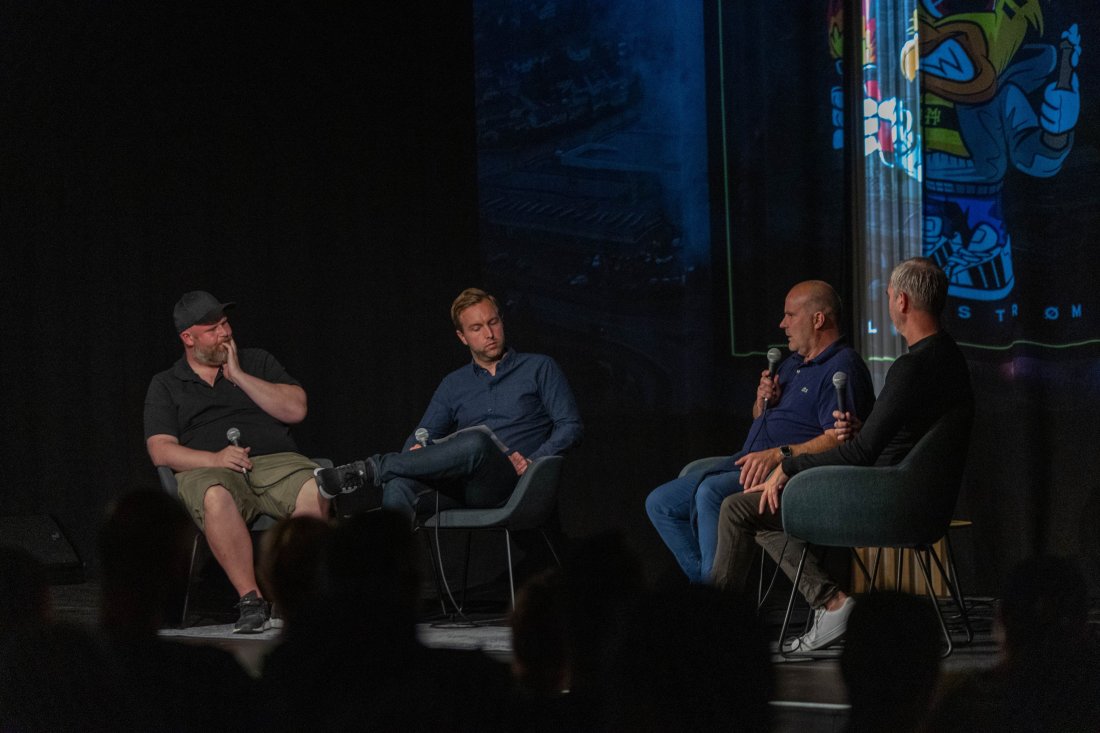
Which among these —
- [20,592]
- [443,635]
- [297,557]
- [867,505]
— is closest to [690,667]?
[20,592]

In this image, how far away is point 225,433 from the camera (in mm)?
4504

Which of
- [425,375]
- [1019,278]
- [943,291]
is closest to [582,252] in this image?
[425,375]

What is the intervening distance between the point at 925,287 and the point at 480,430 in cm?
164

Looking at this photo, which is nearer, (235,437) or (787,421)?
(787,421)

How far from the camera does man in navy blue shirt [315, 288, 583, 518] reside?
162 inches

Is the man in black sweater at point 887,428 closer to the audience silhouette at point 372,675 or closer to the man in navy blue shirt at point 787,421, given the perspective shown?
the man in navy blue shirt at point 787,421

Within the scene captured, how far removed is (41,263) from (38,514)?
1.13 m

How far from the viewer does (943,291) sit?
337 cm

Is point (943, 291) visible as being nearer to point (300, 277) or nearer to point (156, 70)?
point (300, 277)

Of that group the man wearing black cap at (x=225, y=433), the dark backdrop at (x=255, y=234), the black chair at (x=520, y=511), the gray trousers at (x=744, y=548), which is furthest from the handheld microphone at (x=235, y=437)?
the gray trousers at (x=744, y=548)

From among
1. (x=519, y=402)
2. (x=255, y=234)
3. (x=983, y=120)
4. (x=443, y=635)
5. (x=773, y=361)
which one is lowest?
(x=443, y=635)

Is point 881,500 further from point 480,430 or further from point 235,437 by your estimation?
point 235,437

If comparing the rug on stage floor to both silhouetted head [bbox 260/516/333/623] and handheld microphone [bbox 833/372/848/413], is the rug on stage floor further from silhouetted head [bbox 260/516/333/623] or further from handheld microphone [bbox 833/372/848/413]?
silhouetted head [bbox 260/516/333/623]

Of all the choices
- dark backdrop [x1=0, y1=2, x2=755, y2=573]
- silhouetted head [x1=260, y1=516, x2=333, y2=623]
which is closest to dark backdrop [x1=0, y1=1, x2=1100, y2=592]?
dark backdrop [x1=0, y1=2, x2=755, y2=573]
